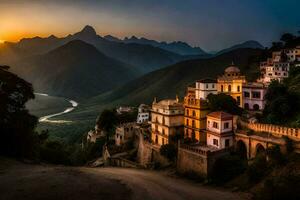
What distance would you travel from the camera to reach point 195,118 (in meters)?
43.6

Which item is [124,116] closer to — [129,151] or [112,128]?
[112,128]

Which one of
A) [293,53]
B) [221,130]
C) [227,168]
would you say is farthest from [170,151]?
[293,53]

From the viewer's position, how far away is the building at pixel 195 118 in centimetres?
4278

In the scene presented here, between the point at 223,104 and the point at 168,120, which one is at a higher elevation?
the point at 223,104

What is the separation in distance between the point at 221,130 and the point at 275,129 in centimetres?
625

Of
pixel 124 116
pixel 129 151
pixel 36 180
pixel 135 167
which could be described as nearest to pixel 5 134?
pixel 36 180

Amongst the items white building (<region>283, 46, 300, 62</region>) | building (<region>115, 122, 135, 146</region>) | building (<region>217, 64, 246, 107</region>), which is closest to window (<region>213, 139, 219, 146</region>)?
building (<region>217, 64, 246, 107</region>)

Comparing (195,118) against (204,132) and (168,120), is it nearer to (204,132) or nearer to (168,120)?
(204,132)

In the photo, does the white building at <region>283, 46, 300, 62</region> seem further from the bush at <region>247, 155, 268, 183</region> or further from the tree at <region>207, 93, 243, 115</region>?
the bush at <region>247, 155, 268, 183</region>

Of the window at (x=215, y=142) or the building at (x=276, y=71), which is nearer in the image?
the window at (x=215, y=142)

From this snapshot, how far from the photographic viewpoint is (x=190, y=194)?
29688 millimetres

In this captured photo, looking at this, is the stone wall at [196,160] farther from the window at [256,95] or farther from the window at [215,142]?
the window at [256,95]

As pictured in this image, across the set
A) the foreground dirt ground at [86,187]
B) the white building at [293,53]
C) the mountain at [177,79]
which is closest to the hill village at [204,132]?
the foreground dirt ground at [86,187]

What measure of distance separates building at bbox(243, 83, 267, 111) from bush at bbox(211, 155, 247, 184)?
16234 mm
